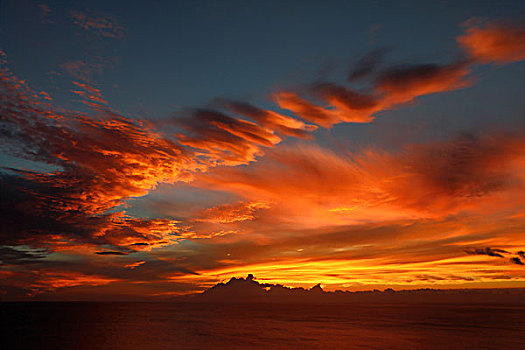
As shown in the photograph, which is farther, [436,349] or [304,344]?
[304,344]

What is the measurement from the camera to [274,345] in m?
64.0

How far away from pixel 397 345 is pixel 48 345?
214 feet

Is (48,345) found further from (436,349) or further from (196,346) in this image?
(436,349)

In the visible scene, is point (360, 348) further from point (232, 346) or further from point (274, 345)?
point (232, 346)

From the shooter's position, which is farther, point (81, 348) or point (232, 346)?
point (232, 346)

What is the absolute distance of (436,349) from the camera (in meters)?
58.4

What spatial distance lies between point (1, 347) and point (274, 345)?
158 feet

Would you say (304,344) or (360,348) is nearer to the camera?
(360,348)

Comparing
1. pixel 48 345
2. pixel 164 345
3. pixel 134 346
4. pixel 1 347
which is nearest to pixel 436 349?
pixel 164 345

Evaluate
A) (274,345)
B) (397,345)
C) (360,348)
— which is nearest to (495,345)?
(397,345)

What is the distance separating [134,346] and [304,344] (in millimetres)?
31605

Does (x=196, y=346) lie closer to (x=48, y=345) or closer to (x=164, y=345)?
(x=164, y=345)

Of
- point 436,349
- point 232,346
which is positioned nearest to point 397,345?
point 436,349

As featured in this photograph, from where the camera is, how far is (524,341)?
65.9m
